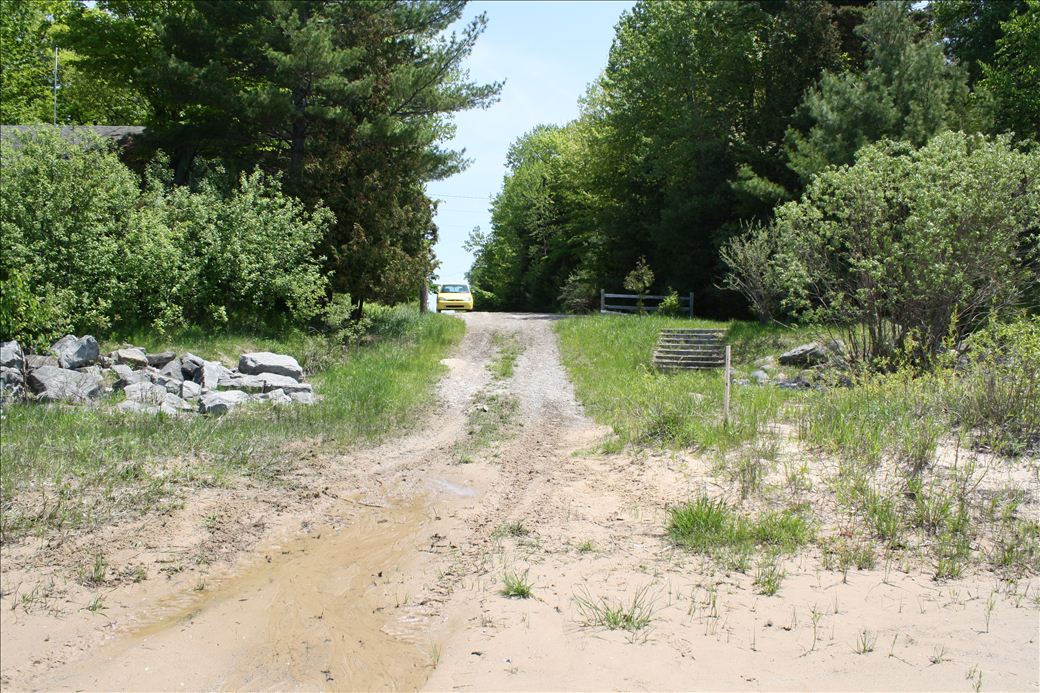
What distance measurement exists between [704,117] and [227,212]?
2139 cm

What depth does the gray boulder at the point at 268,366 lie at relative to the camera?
48.1 ft

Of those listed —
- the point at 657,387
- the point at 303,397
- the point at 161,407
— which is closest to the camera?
the point at 161,407

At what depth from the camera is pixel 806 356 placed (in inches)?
723

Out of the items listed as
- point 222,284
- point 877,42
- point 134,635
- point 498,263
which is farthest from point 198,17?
point 498,263

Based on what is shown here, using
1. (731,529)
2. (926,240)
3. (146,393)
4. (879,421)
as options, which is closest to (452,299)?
(146,393)

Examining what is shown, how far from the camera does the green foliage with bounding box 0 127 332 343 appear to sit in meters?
14.2

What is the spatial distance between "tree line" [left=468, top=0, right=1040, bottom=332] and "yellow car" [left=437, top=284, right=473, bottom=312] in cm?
529

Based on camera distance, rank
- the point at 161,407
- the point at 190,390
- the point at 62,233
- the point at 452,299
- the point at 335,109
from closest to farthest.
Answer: the point at 161,407 → the point at 190,390 → the point at 62,233 → the point at 335,109 → the point at 452,299

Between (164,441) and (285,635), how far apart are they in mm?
4507

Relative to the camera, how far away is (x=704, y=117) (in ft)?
106

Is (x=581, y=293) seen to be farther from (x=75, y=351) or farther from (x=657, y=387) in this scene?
(x=75, y=351)

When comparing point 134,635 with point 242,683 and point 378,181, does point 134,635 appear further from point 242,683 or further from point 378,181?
point 378,181

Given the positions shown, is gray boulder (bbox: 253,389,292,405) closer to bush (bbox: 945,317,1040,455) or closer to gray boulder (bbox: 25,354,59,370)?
gray boulder (bbox: 25,354,59,370)

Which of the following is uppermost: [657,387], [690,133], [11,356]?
[690,133]
